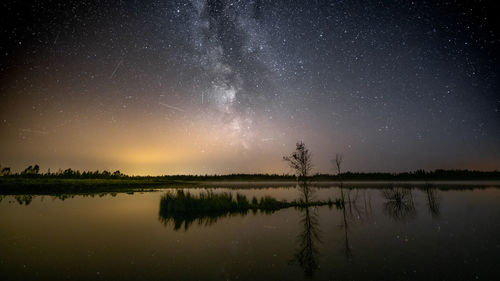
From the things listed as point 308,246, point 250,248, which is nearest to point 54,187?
point 250,248

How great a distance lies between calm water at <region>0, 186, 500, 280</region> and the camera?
9.08 metres

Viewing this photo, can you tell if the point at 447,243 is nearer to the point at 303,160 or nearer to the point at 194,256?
the point at 194,256

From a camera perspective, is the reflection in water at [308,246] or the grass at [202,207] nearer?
the reflection in water at [308,246]

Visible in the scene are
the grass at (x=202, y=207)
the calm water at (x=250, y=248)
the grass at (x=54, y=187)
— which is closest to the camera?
the calm water at (x=250, y=248)

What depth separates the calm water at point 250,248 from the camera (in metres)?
9.08

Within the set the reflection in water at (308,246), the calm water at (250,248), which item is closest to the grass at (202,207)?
the calm water at (250,248)

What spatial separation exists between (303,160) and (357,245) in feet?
54.0

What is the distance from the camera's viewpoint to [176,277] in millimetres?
8695

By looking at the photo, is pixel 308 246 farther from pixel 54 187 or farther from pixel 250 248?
pixel 54 187

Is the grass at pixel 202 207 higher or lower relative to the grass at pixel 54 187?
lower

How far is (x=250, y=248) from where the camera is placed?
12523mm

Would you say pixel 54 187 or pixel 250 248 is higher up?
pixel 54 187

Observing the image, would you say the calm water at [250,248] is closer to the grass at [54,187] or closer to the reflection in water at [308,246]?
the reflection in water at [308,246]

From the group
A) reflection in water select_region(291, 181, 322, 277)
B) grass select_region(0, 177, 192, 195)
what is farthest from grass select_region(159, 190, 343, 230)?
grass select_region(0, 177, 192, 195)
